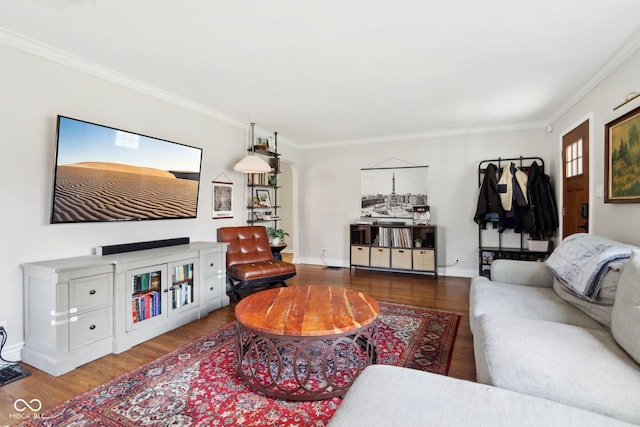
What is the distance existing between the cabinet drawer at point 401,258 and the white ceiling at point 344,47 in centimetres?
225

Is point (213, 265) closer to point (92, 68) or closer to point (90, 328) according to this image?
point (90, 328)

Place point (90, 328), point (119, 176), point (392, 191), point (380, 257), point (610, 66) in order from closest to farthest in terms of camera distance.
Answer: point (90, 328), point (610, 66), point (119, 176), point (380, 257), point (392, 191)

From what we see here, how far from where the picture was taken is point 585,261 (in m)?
1.96

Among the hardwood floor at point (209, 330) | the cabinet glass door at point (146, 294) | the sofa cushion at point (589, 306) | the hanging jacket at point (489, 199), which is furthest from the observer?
the hanging jacket at point (489, 199)

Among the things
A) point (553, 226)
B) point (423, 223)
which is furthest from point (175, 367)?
point (553, 226)

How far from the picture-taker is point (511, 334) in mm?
1506

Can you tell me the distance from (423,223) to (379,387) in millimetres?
4121

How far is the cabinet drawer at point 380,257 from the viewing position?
4965mm

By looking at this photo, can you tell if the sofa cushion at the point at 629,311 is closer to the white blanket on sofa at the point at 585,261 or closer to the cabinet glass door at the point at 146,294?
the white blanket on sofa at the point at 585,261

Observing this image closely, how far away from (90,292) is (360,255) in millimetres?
3798

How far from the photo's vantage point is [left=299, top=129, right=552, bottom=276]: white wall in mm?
4719

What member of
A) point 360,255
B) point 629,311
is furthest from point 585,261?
point 360,255

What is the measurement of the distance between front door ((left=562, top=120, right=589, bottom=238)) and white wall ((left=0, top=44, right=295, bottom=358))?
4618mm

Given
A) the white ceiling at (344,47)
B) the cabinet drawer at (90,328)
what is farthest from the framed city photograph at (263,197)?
the cabinet drawer at (90,328)
